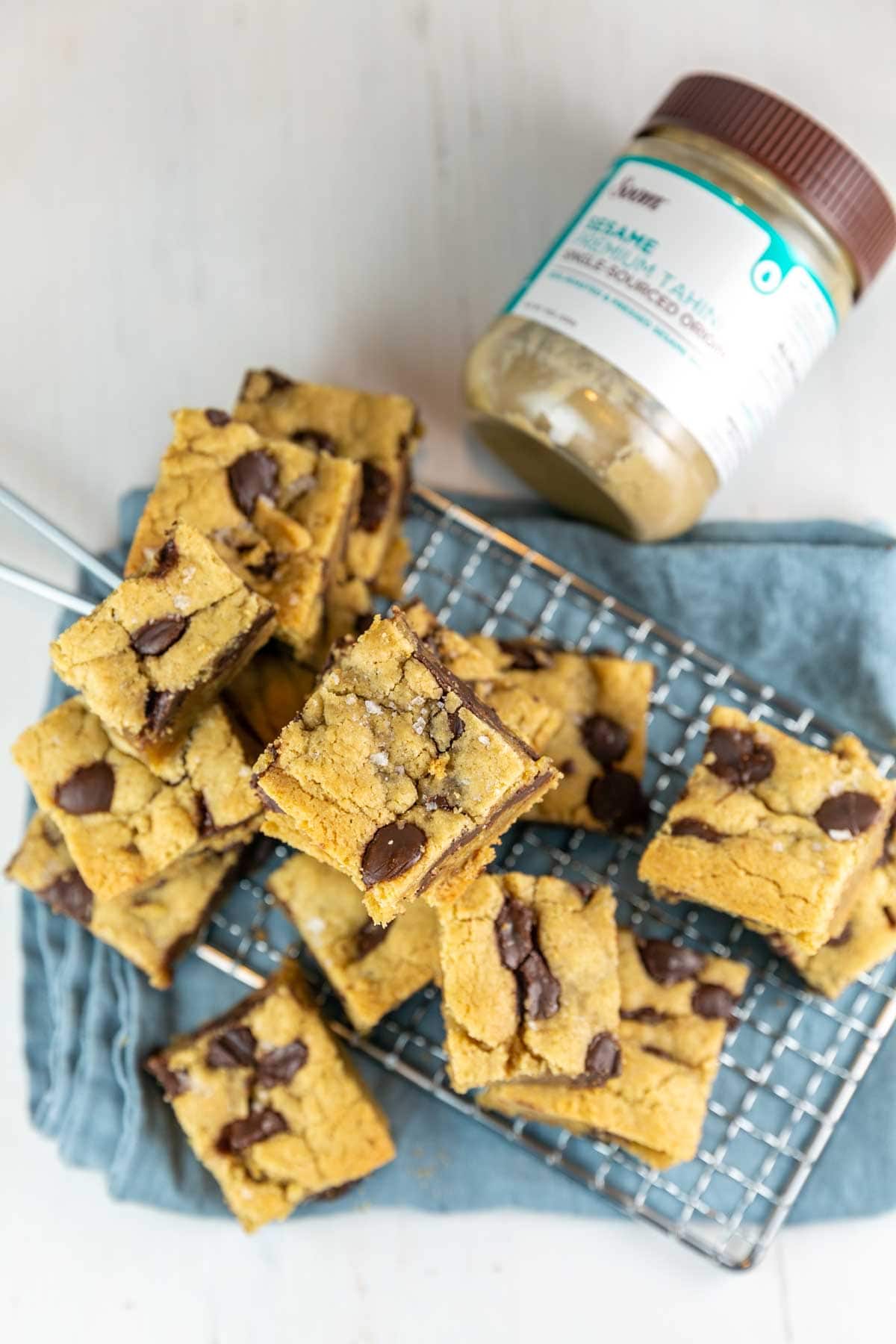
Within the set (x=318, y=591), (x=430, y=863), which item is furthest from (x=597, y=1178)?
(x=318, y=591)

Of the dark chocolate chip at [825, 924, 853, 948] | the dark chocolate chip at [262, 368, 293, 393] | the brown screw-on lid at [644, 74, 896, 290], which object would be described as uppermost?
the brown screw-on lid at [644, 74, 896, 290]

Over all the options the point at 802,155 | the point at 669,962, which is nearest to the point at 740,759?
the point at 669,962

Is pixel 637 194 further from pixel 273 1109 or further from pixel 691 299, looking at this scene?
pixel 273 1109

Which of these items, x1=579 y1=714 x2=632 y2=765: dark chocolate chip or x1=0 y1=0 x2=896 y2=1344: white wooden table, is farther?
x1=0 y1=0 x2=896 y2=1344: white wooden table

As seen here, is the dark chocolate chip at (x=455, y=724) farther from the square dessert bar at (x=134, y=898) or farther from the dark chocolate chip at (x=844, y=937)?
the dark chocolate chip at (x=844, y=937)

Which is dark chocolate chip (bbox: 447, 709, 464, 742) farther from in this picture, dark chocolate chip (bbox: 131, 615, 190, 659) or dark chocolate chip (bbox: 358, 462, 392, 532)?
dark chocolate chip (bbox: 358, 462, 392, 532)

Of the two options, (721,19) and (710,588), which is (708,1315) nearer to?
(710,588)

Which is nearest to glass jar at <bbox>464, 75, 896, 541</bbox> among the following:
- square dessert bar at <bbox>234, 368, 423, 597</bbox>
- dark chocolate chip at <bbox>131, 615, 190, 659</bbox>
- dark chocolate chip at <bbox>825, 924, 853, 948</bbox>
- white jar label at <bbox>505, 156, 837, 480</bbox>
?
white jar label at <bbox>505, 156, 837, 480</bbox>
